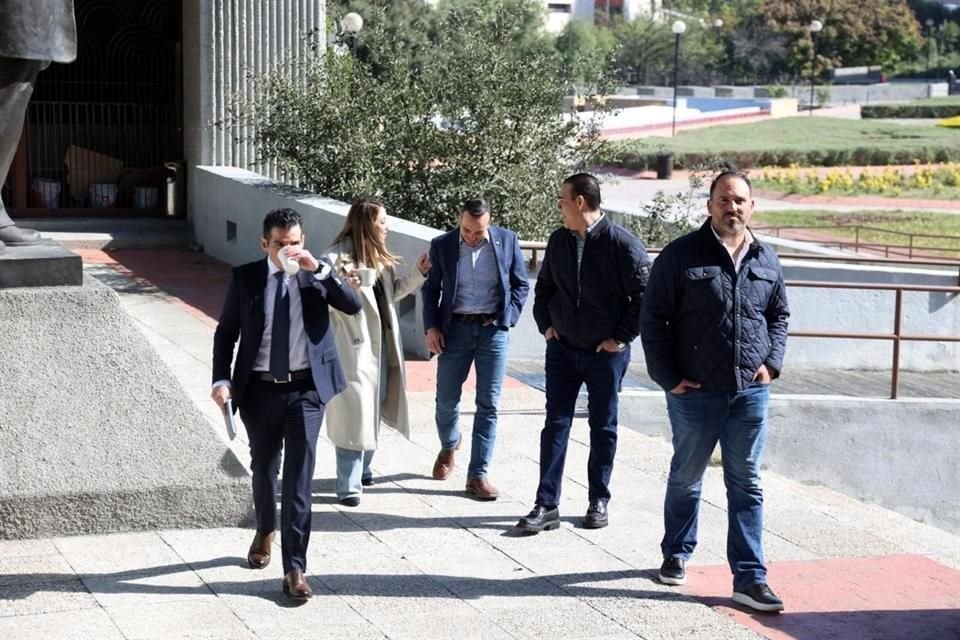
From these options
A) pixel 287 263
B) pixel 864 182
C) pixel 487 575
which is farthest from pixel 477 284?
pixel 864 182

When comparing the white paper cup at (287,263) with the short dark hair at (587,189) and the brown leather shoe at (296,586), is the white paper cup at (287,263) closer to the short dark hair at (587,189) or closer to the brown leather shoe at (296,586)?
the brown leather shoe at (296,586)

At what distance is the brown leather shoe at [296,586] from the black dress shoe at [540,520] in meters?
1.44

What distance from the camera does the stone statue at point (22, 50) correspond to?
7.04 metres

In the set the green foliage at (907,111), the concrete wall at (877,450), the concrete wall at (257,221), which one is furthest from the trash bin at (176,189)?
the green foliage at (907,111)

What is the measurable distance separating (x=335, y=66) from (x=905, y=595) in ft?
36.3

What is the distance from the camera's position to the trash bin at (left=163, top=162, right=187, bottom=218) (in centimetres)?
1875

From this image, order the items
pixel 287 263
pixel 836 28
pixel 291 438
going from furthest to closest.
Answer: pixel 836 28
pixel 291 438
pixel 287 263

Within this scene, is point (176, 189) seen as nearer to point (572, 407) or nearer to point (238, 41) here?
point (238, 41)

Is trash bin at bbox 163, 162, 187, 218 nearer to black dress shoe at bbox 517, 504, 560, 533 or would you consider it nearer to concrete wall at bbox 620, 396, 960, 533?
concrete wall at bbox 620, 396, 960, 533

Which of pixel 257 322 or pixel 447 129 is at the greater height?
pixel 447 129

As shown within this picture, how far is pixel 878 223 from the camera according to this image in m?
29.9

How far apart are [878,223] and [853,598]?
24.2 meters

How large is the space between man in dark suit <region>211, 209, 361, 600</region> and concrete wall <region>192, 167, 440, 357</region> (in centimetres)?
560

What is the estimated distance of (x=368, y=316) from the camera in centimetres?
793
